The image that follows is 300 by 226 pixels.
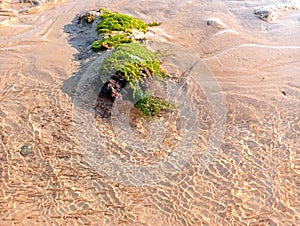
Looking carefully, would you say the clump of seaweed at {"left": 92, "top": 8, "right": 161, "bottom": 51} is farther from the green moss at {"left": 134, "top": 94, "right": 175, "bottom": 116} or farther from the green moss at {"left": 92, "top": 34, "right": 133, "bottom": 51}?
the green moss at {"left": 134, "top": 94, "right": 175, "bottom": 116}

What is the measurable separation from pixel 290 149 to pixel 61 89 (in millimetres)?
3439

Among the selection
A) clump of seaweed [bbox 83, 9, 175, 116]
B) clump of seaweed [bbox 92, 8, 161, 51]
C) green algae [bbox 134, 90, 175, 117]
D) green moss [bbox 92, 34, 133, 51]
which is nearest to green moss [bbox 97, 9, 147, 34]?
clump of seaweed [bbox 92, 8, 161, 51]

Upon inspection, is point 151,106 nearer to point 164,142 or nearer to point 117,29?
point 164,142

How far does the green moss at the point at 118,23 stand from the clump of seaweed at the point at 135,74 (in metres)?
0.97

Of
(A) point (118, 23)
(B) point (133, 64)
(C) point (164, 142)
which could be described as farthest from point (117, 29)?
(C) point (164, 142)

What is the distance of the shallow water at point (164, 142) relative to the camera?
149 inches

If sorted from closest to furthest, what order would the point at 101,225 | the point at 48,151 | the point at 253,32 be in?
the point at 101,225 → the point at 48,151 → the point at 253,32

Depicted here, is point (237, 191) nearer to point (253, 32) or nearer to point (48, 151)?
point (48, 151)

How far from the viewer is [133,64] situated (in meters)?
5.16

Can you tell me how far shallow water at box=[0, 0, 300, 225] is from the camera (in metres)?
3.79

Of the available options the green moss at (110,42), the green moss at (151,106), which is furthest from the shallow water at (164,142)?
the green moss at (110,42)

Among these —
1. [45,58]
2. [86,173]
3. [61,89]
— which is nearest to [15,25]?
[45,58]

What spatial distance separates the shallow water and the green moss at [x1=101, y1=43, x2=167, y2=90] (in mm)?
367

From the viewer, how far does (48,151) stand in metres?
4.35
